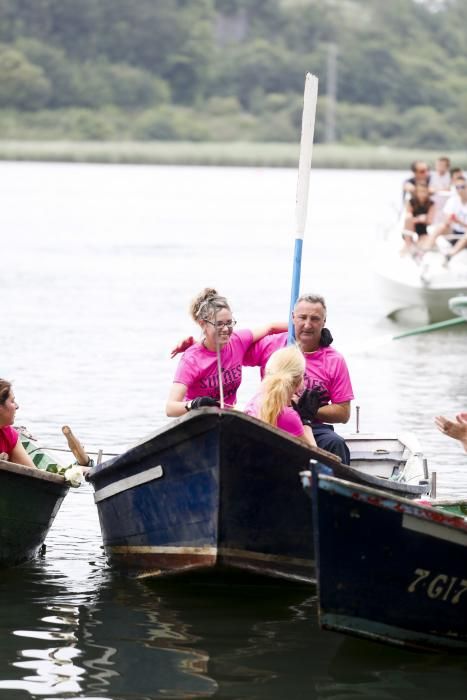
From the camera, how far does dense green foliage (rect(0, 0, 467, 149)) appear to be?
134875mm

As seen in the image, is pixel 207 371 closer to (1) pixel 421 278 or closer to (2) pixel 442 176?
(1) pixel 421 278

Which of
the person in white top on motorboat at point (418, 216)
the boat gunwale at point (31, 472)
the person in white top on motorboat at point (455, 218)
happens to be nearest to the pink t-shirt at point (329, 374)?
the boat gunwale at point (31, 472)

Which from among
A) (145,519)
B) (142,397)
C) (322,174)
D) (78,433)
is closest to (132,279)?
(142,397)

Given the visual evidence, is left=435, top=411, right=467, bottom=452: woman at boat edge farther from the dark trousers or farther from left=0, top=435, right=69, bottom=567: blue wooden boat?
left=0, top=435, right=69, bottom=567: blue wooden boat

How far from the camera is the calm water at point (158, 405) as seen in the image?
8.95m

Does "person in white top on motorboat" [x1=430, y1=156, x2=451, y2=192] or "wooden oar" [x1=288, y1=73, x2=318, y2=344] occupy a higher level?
"person in white top on motorboat" [x1=430, y1=156, x2=451, y2=192]

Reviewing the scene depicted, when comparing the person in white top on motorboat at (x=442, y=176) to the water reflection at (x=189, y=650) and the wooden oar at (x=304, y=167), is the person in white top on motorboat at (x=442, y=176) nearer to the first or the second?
the wooden oar at (x=304, y=167)

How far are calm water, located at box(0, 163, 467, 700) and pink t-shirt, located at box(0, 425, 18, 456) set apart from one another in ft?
2.68

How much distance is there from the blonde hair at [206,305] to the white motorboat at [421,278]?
14.2 meters

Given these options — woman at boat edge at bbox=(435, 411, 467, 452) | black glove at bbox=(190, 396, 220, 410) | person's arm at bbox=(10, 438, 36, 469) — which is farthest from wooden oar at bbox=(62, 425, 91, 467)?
woman at boat edge at bbox=(435, 411, 467, 452)

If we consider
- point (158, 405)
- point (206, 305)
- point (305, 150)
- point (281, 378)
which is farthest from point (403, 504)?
point (158, 405)

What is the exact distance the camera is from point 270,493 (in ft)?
32.0

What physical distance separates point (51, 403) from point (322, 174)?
96.3 meters

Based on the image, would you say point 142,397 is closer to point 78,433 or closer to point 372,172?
point 78,433
